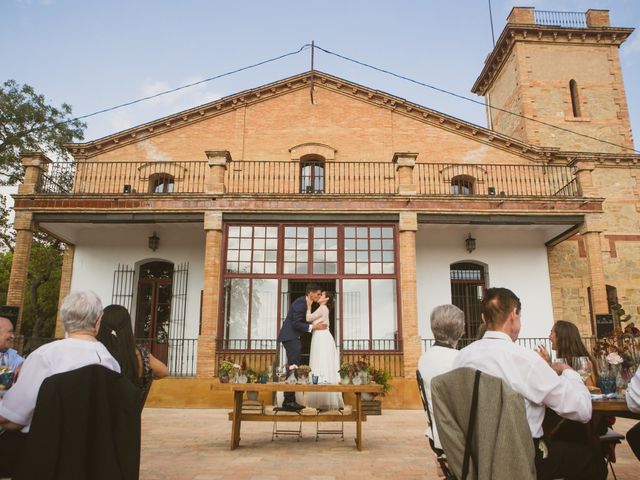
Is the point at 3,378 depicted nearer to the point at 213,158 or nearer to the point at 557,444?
the point at 557,444

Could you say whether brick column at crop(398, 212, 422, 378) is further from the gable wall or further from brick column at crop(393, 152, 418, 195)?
the gable wall

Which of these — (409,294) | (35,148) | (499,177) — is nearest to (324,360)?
(409,294)

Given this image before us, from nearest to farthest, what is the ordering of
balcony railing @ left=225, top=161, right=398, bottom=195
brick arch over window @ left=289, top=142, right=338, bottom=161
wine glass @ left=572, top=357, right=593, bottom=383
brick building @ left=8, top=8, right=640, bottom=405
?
wine glass @ left=572, top=357, right=593, bottom=383
brick building @ left=8, top=8, right=640, bottom=405
balcony railing @ left=225, top=161, right=398, bottom=195
brick arch over window @ left=289, top=142, right=338, bottom=161

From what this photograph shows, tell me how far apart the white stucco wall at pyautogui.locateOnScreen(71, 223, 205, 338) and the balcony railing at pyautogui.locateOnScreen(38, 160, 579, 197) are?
1337 millimetres

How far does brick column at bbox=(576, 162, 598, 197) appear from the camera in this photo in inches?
491

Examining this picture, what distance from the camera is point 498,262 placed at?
46.2ft

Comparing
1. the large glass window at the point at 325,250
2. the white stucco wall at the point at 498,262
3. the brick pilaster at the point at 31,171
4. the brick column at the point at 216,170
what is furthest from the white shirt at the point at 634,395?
the brick pilaster at the point at 31,171

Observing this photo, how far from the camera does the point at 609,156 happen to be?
1588 cm

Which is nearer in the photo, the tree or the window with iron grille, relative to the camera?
the window with iron grille


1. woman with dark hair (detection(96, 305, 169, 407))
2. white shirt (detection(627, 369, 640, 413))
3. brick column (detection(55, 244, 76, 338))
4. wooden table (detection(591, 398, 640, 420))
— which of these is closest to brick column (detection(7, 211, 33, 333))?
brick column (detection(55, 244, 76, 338))

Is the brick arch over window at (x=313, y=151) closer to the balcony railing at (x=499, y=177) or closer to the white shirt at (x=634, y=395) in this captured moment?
the balcony railing at (x=499, y=177)

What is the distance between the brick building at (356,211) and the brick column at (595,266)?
0.14ft

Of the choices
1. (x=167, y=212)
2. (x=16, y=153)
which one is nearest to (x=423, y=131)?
(x=167, y=212)

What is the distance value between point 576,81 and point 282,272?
13.3m
